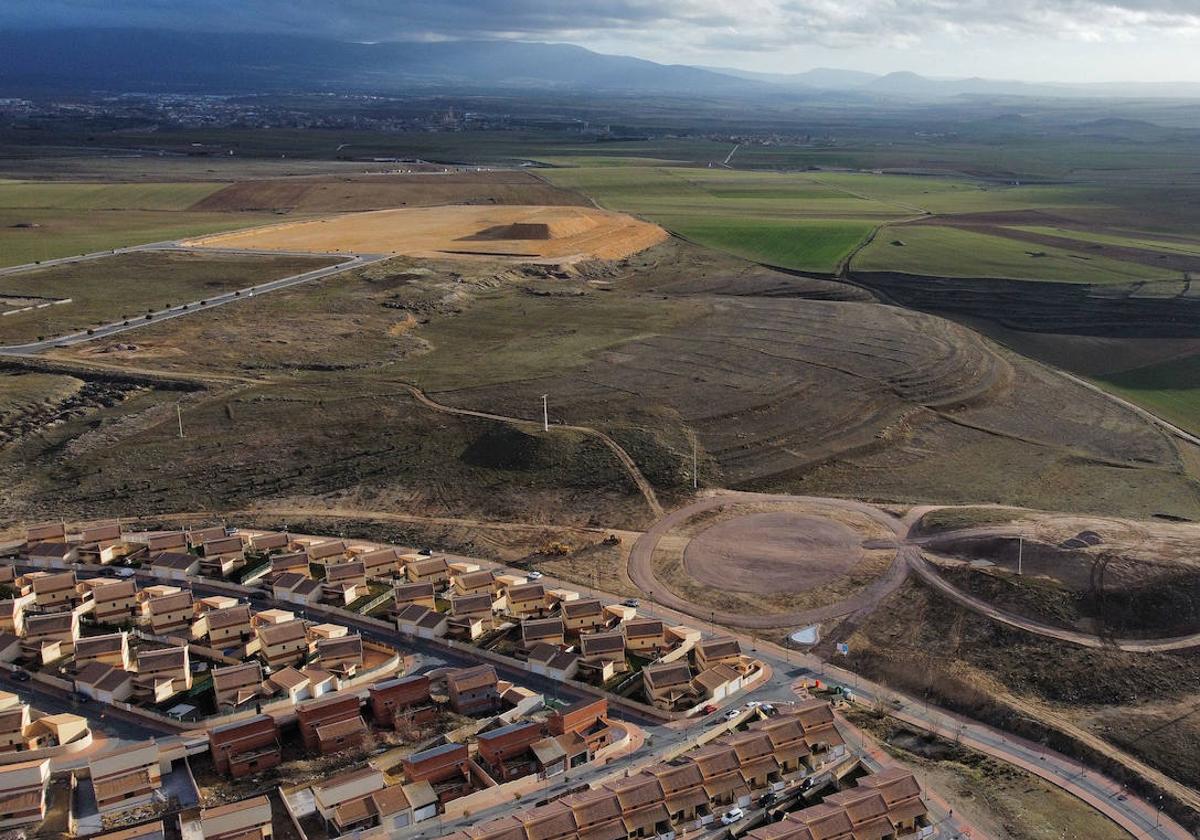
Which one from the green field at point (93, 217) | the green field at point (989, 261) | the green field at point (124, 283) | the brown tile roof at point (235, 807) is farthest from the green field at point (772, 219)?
the brown tile roof at point (235, 807)

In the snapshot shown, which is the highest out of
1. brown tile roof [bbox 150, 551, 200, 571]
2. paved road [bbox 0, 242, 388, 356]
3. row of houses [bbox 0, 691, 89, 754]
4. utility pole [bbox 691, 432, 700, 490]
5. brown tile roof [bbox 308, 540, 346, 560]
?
paved road [bbox 0, 242, 388, 356]

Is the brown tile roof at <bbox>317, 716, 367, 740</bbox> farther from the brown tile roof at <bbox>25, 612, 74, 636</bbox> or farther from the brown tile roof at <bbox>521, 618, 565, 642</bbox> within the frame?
the brown tile roof at <bbox>25, 612, 74, 636</bbox>

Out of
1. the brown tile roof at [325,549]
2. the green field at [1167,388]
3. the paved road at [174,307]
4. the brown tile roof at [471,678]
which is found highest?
the paved road at [174,307]

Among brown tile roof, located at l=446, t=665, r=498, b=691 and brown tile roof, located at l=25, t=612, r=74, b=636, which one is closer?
brown tile roof, located at l=446, t=665, r=498, b=691

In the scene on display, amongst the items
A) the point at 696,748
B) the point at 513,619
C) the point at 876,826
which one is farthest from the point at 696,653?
the point at 876,826

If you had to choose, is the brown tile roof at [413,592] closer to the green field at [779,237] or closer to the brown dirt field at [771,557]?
the brown dirt field at [771,557]

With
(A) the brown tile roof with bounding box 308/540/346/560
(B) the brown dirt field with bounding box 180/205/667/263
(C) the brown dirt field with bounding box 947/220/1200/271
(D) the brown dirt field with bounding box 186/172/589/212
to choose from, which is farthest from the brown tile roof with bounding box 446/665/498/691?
(D) the brown dirt field with bounding box 186/172/589/212
